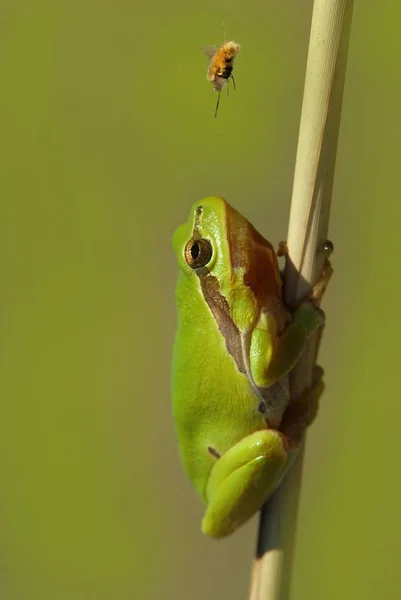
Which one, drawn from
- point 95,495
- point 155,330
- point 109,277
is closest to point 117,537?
point 95,495

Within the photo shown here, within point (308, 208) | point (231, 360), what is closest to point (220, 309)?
point (231, 360)

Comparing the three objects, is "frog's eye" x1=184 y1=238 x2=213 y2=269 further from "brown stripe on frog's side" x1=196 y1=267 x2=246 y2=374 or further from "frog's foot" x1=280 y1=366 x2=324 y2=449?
"frog's foot" x1=280 y1=366 x2=324 y2=449

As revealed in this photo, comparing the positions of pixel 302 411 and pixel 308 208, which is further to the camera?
pixel 302 411

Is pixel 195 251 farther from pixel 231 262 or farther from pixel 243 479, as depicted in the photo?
pixel 243 479

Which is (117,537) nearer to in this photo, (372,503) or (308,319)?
(372,503)

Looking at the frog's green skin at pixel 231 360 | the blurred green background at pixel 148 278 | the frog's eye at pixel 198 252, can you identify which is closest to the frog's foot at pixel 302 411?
the frog's green skin at pixel 231 360
